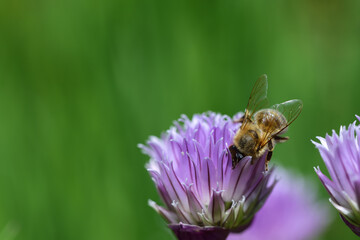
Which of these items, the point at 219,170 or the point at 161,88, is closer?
the point at 219,170

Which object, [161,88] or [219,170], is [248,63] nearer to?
[161,88]

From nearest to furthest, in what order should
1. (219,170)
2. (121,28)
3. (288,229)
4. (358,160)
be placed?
(358,160), (219,170), (288,229), (121,28)

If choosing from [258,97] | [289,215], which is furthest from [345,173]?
[289,215]

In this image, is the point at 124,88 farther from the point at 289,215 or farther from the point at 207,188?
the point at 207,188

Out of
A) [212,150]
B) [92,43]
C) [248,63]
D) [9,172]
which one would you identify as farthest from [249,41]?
[212,150]

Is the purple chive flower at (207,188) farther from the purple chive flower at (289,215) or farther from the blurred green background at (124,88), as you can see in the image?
the blurred green background at (124,88)

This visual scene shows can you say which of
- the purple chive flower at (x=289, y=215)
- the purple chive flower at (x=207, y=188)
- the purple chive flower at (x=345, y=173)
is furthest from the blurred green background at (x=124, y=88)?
the purple chive flower at (x=345, y=173)
